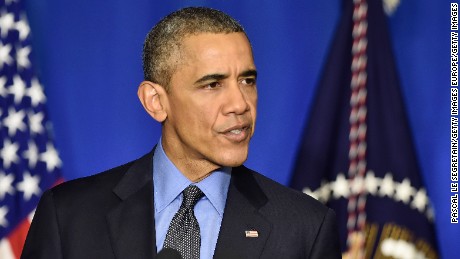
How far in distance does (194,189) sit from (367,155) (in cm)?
116

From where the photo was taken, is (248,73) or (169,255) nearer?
(169,255)

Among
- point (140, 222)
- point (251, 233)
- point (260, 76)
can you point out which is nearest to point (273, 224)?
point (251, 233)

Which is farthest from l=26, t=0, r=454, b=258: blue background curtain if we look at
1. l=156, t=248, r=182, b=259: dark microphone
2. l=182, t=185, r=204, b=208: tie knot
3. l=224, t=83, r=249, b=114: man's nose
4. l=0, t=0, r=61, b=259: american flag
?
l=156, t=248, r=182, b=259: dark microphone

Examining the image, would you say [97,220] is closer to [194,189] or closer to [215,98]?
[194,189]

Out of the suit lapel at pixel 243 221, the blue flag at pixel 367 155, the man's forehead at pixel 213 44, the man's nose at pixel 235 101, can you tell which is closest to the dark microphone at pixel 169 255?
the suit lapel at pixel 243 221

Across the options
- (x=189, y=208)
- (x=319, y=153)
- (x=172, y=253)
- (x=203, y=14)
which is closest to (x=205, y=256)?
(x=189, y=208)

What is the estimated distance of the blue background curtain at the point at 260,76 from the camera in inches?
127

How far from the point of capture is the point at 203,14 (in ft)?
7.20

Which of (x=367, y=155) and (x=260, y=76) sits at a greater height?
(x=260, y=76)

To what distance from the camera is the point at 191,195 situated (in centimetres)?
217

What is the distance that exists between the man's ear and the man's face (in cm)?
5

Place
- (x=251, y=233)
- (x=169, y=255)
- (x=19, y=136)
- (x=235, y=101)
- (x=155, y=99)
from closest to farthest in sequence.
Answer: (x=169, y=255) → (x=235, y=101) → (x=251, y=233) → (x=155, y=99) → (x=19, y=136)

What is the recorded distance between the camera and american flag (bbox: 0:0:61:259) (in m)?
3.13

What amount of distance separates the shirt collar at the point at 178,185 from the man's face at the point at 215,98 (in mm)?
49
